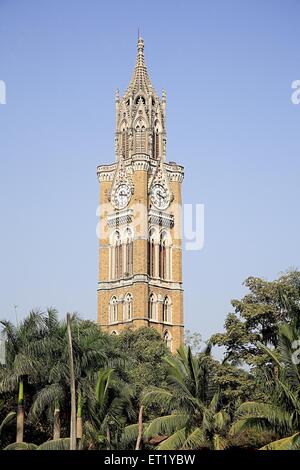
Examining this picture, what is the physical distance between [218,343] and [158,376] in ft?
53.8

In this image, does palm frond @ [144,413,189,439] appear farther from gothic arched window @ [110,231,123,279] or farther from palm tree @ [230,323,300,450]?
gothic arched window @ [110,231,123,279]

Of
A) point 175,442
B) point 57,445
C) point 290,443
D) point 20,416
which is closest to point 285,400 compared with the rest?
point 290,443

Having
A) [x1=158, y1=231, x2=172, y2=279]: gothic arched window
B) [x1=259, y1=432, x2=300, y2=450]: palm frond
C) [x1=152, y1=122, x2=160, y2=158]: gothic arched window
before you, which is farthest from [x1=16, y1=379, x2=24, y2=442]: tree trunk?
[x1=152, y1=122, x2=160, y2=158]: gothic arched window

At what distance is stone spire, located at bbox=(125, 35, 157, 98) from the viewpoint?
82.6 meters

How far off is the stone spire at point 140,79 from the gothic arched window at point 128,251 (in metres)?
14.9

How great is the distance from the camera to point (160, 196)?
257ft

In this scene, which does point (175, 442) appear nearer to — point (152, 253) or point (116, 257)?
point (152, 253)

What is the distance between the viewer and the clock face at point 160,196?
78000 millimetres

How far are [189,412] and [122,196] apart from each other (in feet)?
183

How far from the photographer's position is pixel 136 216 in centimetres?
7656

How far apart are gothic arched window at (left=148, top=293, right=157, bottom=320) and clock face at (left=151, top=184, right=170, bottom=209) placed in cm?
877

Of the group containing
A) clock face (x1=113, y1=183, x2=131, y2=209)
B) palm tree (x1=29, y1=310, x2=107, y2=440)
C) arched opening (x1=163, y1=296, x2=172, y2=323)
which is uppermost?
clock face (x1=113, y1=183, x2=131, y2=209)
